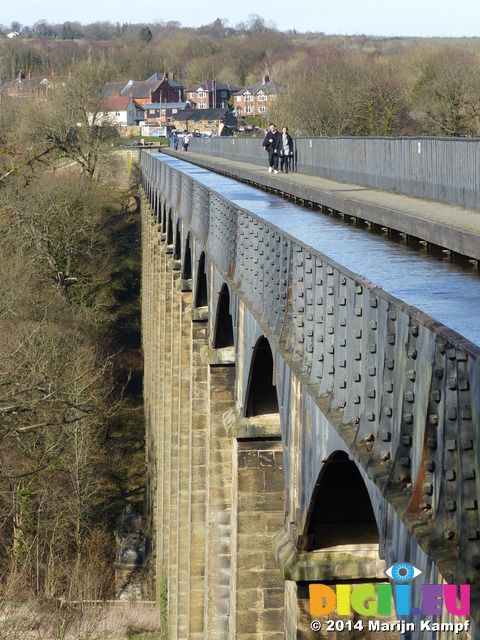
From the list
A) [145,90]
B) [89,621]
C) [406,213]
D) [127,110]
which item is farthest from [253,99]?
[406,213]

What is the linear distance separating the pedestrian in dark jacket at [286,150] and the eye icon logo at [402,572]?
2527 centimetres

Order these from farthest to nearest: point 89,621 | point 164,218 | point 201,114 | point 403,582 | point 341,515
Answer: point 201,114
point 89,621
point 164,218
point 341,515
point 403,582

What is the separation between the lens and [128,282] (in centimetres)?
6712

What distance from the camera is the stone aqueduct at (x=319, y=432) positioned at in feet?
12.7

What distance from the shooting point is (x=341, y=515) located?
737 cm

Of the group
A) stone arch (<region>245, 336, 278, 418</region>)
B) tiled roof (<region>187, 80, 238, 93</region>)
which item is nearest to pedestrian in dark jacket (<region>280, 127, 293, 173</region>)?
stone arch (<region>245, 336, 278, 418</region>)

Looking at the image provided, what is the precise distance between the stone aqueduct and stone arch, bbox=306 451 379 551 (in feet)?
0.04

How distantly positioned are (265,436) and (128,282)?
2216 inches

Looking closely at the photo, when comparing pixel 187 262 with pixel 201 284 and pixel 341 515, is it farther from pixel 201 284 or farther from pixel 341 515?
pixel 341 515

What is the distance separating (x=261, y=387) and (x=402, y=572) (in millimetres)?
6936

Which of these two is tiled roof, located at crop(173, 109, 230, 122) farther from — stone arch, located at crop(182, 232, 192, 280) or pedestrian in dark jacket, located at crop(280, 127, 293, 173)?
stone arch, located at crop(182, 232, 192, 280)

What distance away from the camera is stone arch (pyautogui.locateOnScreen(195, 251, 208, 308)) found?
17.0m

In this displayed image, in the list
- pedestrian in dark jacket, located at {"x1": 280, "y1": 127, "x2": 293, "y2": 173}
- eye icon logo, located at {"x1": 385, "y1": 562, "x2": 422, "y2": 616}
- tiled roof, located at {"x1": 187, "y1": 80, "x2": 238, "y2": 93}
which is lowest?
eye icon logo, located at {"x1": 385, "y1": 562, "x2": 422, "y2": 616}

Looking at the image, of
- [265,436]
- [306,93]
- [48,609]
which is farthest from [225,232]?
[306,93]
